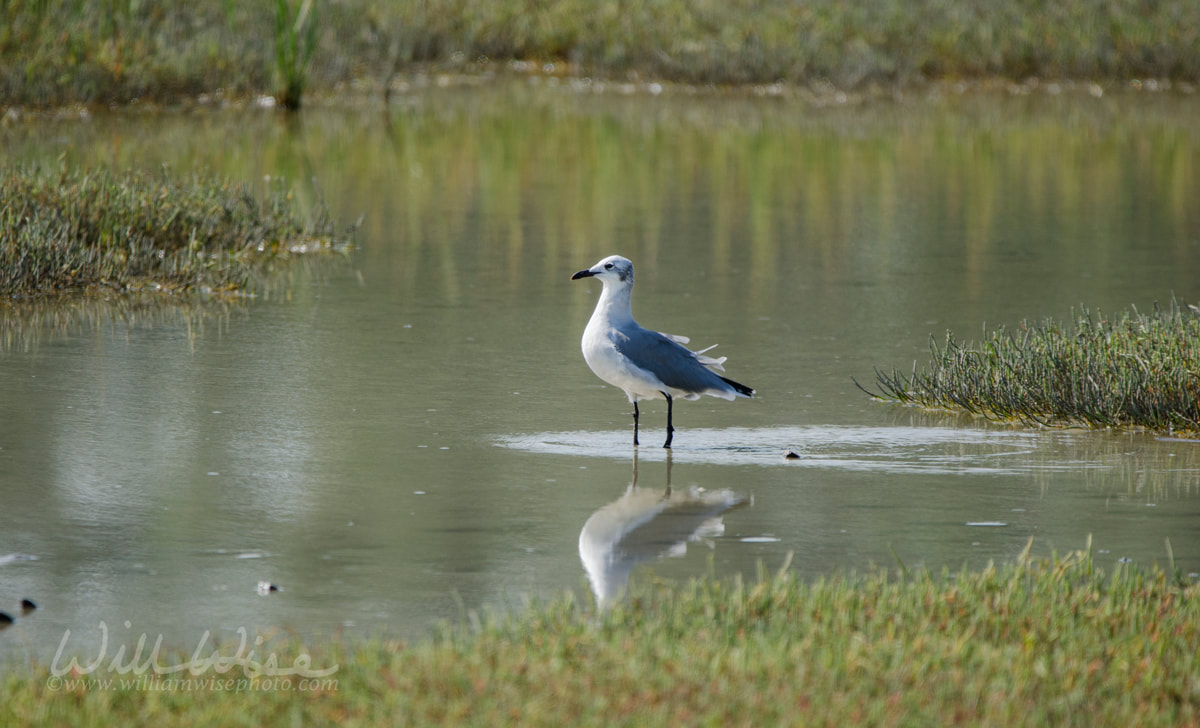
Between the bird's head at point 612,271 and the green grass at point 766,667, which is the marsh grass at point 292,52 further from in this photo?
the green grass at point 766,667

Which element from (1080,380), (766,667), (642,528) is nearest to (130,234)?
(1080,380)

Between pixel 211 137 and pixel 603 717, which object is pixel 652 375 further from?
pixel 211 137

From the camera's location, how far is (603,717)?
5.24m

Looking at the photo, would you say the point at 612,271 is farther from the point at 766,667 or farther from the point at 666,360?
the point at 766,667

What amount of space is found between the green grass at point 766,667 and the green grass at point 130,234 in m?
8.57

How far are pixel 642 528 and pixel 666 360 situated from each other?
5.71 ft

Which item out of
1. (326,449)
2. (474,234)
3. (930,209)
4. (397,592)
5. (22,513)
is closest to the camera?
(397,592)

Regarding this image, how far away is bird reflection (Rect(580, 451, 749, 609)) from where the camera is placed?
7246 mm

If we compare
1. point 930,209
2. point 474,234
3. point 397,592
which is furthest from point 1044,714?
point 930,209

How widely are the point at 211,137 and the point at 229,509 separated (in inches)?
741

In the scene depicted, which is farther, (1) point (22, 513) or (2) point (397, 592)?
(1) point (22, 513)

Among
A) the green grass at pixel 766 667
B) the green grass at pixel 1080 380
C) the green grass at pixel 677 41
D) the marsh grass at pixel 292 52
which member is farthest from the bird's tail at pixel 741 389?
the green grass at pixel 677 41

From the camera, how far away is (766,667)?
5625mm

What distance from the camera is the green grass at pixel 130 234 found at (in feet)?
45.7
